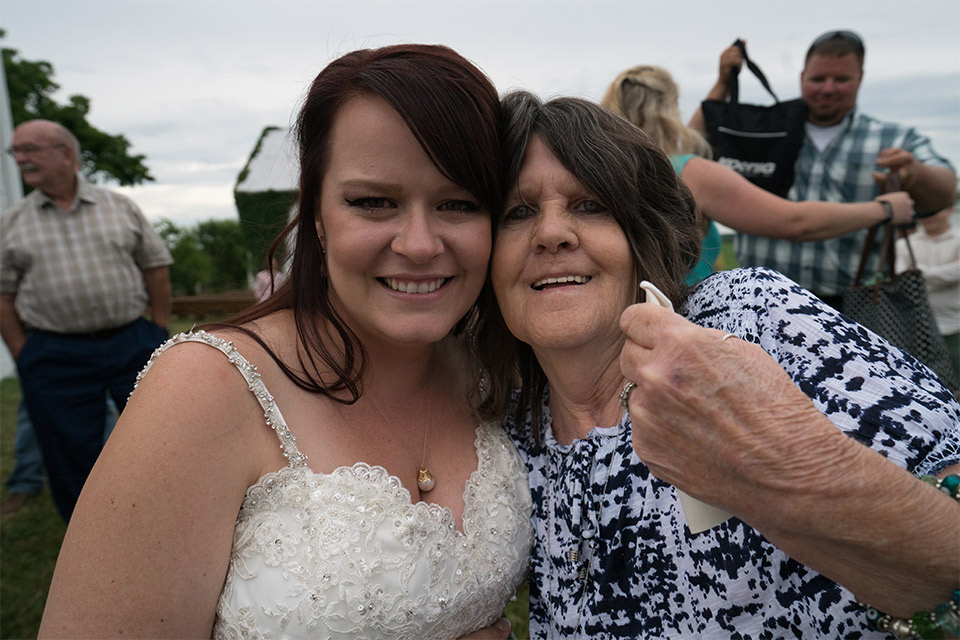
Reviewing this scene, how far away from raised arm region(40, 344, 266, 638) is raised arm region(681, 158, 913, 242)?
2.31 metres

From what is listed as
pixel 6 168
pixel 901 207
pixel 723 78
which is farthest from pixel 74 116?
pixel 901 207

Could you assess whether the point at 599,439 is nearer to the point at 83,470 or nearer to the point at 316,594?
the point at 316,594

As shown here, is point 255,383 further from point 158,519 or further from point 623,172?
point 623,172

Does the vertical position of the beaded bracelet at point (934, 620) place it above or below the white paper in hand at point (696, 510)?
below

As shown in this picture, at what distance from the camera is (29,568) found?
4.67m

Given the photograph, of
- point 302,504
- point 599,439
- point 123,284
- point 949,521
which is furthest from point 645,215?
point 123,284

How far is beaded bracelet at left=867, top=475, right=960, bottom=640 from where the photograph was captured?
1.26 metres

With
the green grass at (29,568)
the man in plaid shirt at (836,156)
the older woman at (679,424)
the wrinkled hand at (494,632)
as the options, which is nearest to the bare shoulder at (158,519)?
the wrinkled hand at (494,632)

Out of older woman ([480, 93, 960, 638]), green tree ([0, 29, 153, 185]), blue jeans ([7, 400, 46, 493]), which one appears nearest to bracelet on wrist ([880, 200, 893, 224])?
older woman ([480, 93, 960, 638])

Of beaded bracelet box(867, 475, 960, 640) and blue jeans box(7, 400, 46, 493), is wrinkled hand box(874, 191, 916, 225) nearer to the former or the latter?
beaded bracelet box(867, 475, 960, 640)

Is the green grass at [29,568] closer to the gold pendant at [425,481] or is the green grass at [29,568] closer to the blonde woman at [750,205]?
the gold pendant at [425,481]

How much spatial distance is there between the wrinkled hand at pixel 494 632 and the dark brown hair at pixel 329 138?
2.47 ft

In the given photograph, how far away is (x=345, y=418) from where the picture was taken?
6.48 feet

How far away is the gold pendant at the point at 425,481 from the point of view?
2.01 metres
